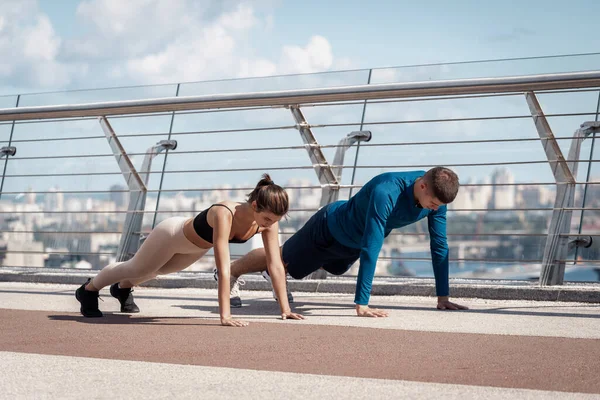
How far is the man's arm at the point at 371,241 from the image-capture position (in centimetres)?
526

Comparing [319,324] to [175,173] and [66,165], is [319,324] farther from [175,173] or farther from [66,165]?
[66,165]

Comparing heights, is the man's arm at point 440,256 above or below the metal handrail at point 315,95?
below

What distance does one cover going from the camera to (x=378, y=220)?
5.32 metres

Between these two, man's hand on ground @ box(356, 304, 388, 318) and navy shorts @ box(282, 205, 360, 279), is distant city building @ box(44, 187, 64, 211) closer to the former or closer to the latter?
navy shorts @ box(282, 205, 360, 279)

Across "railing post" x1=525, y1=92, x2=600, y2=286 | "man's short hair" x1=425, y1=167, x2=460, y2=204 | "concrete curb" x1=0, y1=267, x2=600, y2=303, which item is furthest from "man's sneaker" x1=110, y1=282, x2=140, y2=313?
"railing post" x1=525, y1=92, x2=600, y2=286

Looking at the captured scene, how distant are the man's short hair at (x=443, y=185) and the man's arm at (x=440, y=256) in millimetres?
557

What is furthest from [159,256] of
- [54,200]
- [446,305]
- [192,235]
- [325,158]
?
[54,200]

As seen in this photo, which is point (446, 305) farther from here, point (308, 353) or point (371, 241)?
point (308, 353)

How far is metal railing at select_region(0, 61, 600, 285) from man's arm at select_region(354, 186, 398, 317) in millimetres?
1466

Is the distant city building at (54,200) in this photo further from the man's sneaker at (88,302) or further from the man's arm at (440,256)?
the man's arm at (440,256)

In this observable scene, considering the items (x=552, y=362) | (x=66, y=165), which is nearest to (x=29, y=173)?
(x=66, y=165)

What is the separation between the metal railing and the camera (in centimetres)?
661

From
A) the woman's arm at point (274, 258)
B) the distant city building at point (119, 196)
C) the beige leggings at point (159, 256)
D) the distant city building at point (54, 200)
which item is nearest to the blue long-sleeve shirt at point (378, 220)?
the woman's arm at point (274, 258)

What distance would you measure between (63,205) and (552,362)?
6.24 m
